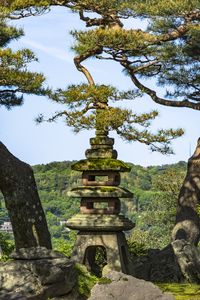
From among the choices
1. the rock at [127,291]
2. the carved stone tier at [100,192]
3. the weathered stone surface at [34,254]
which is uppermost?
the carved stone tier at [100,192]

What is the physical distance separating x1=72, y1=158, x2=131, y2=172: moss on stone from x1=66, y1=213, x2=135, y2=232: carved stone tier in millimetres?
1081

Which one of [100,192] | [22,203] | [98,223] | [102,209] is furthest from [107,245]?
[22,203]

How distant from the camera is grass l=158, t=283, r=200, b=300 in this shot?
12.3 m

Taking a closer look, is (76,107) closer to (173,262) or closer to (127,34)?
(127,34)

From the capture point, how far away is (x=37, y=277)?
10438 millimetres

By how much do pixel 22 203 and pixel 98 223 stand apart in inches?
73.5

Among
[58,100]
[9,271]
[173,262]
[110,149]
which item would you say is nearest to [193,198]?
[173,262]

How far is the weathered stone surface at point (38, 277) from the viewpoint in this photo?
33.3 ft

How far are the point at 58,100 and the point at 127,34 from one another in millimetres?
2462

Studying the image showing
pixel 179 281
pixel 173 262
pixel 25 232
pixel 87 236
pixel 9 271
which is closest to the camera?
pixel 9 271

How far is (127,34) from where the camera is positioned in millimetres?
14758

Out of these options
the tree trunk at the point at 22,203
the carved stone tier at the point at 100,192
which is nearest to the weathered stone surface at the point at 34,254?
the tree trunk at the point at 22,203

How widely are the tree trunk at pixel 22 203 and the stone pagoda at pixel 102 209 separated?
95cm

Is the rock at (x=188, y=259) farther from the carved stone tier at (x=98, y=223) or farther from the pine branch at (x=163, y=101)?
the pine branch at (x=163, y=101)
